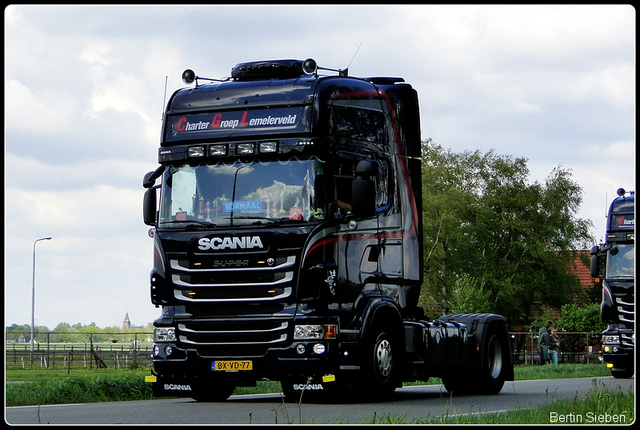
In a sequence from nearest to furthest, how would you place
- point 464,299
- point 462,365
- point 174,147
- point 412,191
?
point 174,147 < point 412,191 < point 462,365 < point 464,299

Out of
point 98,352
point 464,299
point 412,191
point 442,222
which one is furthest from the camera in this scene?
point 442,222

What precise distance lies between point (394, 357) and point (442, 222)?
51.4 metres

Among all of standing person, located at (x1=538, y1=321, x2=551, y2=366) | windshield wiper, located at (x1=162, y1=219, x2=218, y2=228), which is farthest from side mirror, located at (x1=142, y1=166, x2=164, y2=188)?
standing person, located at (x1=538, y1=321, x2=551, y2=366)

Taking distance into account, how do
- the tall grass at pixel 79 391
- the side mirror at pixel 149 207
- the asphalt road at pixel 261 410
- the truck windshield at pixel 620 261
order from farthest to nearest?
the truck windshield at pixel 620 261 < the tall grass at pixel 79 391 < the side mirror at pixel 149 207 < the asphalt road at pixel 261 410

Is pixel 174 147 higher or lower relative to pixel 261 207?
higher

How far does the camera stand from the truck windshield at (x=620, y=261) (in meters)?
23.7

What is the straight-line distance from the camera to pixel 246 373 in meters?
13.1

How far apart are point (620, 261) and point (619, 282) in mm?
574

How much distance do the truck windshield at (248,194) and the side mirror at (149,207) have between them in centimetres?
35

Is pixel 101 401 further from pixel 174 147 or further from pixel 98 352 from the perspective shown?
pixel 98 352

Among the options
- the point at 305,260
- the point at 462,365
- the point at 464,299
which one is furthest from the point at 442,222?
the point at 305,260

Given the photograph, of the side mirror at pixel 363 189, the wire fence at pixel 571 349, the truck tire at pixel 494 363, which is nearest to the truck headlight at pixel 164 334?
the side mirror at pixel 363 189

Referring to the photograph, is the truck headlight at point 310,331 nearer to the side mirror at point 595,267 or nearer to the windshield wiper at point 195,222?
the windshield wiper at point 195,222
